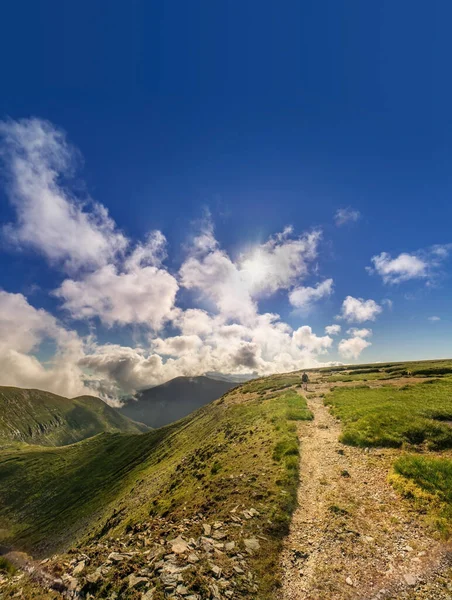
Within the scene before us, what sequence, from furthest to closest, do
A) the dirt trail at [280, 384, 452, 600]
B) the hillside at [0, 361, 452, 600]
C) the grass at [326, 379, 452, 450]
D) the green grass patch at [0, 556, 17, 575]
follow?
the grass at [326, 379, 452, 450]
the green grass patch at [0, 556, 17, 575]
the hillside at [0, 361, 452, 600]
the dirt trail at [280, 384, 452, 600]

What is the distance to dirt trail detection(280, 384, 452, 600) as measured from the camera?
10156 millimetres

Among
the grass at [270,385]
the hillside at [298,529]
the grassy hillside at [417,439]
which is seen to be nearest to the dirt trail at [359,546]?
the hillside at [298,529]

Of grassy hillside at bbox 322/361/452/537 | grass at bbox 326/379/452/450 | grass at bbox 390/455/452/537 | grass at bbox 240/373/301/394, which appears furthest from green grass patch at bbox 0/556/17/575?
grass at bbox 240/373/301/394

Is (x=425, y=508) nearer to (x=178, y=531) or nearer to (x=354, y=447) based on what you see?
(x=354, y=447)

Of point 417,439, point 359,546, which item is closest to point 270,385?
point 417,439

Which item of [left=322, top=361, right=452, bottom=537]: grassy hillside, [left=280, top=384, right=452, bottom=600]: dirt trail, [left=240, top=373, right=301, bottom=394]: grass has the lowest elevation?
[left=280, top=384, right=452, bottom=600]: dirt trail

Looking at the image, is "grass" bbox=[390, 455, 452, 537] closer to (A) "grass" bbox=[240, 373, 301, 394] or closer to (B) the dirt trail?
(B) the dirt trail

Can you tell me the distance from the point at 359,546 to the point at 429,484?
6.69 metres

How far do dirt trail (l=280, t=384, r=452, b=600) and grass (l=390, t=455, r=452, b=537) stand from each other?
2.27 feet

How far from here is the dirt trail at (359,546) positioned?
10156 millimetres

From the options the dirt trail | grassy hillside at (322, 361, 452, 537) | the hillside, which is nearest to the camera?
the dirt trail

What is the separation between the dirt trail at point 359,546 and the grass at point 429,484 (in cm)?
69

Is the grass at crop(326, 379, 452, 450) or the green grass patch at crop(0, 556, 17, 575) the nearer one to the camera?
the green grass patch at crop(0, 556, 17, 575)

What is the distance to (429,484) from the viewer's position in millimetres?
15469
